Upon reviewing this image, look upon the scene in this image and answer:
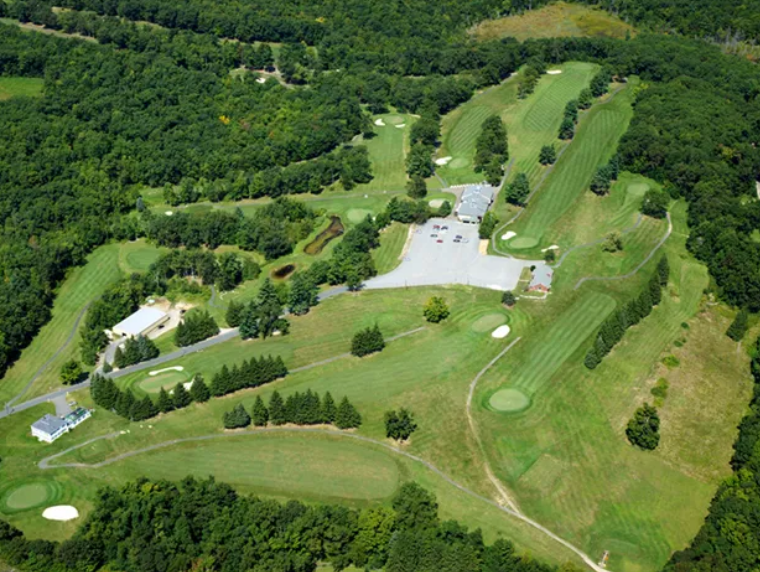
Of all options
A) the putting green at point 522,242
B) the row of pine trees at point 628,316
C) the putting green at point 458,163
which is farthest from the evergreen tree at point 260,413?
the putting green at point 458,163

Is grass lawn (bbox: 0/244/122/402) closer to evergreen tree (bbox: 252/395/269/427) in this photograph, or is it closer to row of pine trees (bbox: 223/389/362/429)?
row of pine trees (bbox: 223/389/362/429)

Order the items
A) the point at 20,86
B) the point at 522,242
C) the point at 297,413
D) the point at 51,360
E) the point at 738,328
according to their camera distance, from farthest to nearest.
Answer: the point at 20,86
the point at 522,242
the point at 738,328
the point at 51,360
the point at 297,413

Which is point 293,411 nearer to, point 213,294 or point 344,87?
point 213,294

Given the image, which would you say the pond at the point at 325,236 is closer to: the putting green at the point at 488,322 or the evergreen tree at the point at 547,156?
the putting green at the point at 488,322

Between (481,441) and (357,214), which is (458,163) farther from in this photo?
(481,441)

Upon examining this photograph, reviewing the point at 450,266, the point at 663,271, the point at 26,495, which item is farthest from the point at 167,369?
the point at 663,271

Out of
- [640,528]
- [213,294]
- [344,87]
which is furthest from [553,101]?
[640,528]
